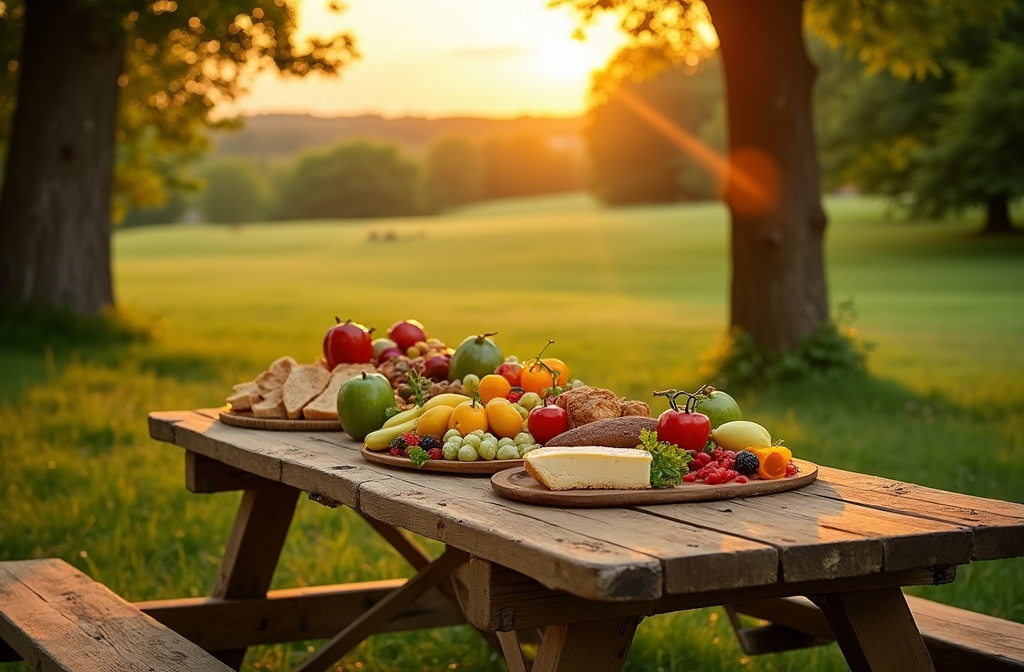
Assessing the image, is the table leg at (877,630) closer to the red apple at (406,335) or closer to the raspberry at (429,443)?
the raspberry at (429,443)

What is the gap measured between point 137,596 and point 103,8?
337 inches

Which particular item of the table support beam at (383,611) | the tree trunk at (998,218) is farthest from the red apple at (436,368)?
the tree trunk at (998,218)

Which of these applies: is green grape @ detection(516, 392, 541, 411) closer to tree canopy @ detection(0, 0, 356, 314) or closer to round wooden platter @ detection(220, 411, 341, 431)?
round wooden platter @ detection(220, 411, 341, 431)

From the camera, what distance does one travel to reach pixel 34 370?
1135 centimetres

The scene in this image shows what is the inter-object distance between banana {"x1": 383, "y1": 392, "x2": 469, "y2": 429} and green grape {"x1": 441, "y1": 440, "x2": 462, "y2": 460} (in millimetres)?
264

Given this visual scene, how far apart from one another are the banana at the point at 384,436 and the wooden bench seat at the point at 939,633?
1.55 m

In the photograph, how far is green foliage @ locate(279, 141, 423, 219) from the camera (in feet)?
299

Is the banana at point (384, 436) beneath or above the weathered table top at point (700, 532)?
above

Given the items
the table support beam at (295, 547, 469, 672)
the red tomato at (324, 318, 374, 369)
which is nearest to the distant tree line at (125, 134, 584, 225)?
the table support beam at (295, 547, 469, 672)

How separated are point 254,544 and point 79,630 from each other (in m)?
1.03

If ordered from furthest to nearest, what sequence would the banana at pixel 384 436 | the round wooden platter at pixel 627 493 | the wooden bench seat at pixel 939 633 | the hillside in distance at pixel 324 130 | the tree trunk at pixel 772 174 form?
the hillside in distance at pixel 324 130
the tree trunk at pixel 772 174
the wooden bench seat at pixel 939 633
the banana at pixel 384 436
the round wooden platter at pixel 627 493

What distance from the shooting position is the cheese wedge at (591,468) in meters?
2.83

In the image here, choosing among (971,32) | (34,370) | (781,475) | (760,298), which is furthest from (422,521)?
(971,32)

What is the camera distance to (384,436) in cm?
348
